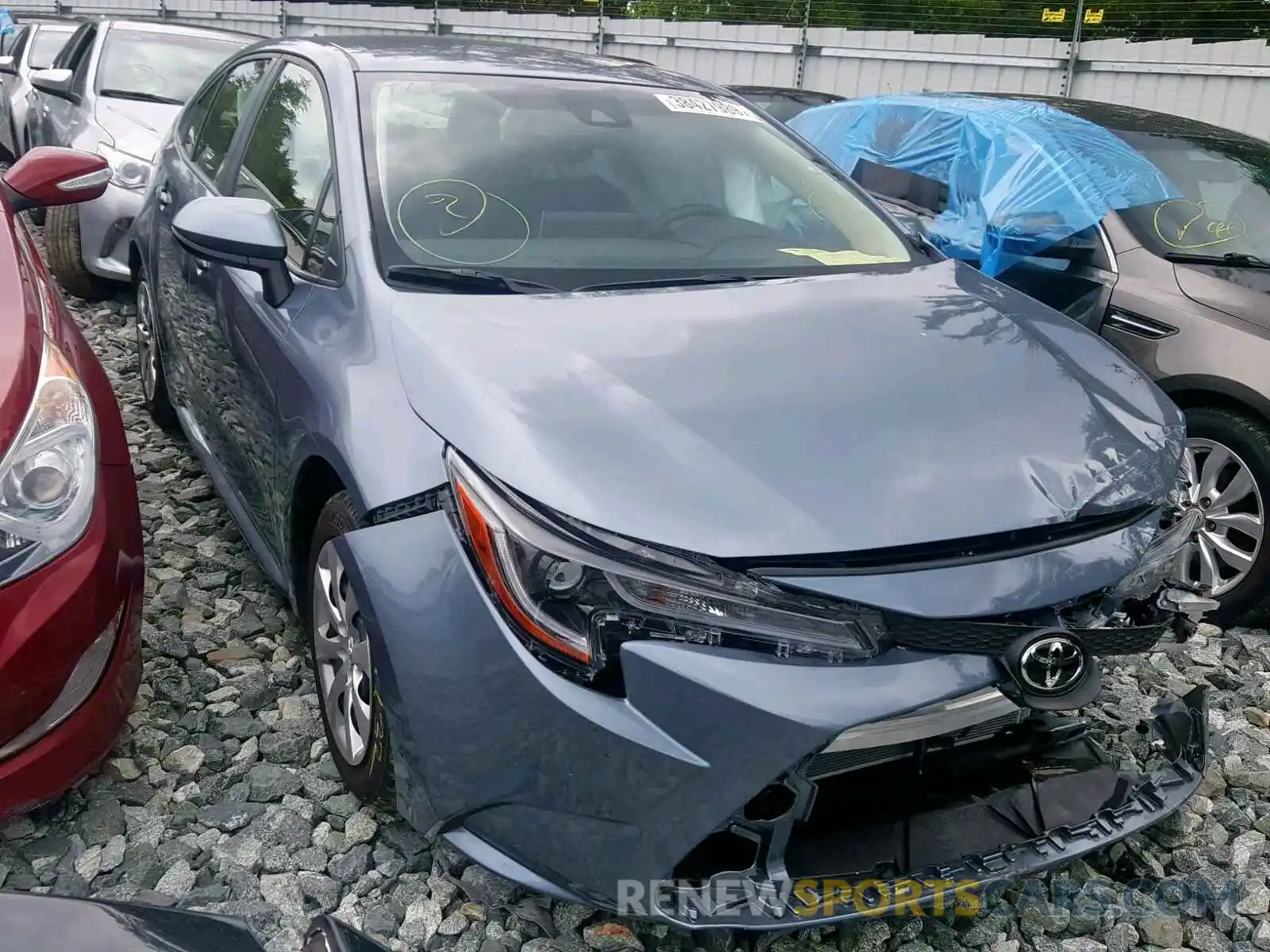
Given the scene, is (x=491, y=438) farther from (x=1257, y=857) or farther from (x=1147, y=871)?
(x=1257, y=857)

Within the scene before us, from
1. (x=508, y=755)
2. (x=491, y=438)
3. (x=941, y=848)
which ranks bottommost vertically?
(x=941, y=848)

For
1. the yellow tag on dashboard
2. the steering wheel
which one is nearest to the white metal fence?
the yellow tag on dashboard

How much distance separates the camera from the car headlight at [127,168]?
217 inches

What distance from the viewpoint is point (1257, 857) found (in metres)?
2.42

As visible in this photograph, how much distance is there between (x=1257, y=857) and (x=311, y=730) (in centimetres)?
214

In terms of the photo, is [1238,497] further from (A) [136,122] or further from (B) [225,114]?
(A) [136,122]

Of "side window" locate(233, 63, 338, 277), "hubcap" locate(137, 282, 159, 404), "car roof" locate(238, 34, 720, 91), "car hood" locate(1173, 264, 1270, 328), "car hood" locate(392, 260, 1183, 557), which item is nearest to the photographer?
"car hood" locate(392, 260, 1183, 557)

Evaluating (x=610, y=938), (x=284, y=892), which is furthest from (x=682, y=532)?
(x=284, y=892)

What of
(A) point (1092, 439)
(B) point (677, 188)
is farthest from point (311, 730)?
(A) point (1092, 439)

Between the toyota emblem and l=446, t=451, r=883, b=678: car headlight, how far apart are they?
0.25m

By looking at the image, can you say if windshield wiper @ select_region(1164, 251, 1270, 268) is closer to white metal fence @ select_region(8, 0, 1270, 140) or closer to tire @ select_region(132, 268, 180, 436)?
tire @ select_region(132, 268, 180, 436)

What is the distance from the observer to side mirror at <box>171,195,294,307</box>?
2467 mm

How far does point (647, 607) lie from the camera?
1710 mm

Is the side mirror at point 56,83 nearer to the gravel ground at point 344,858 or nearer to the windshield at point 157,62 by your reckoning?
the windshield at point 157,62
